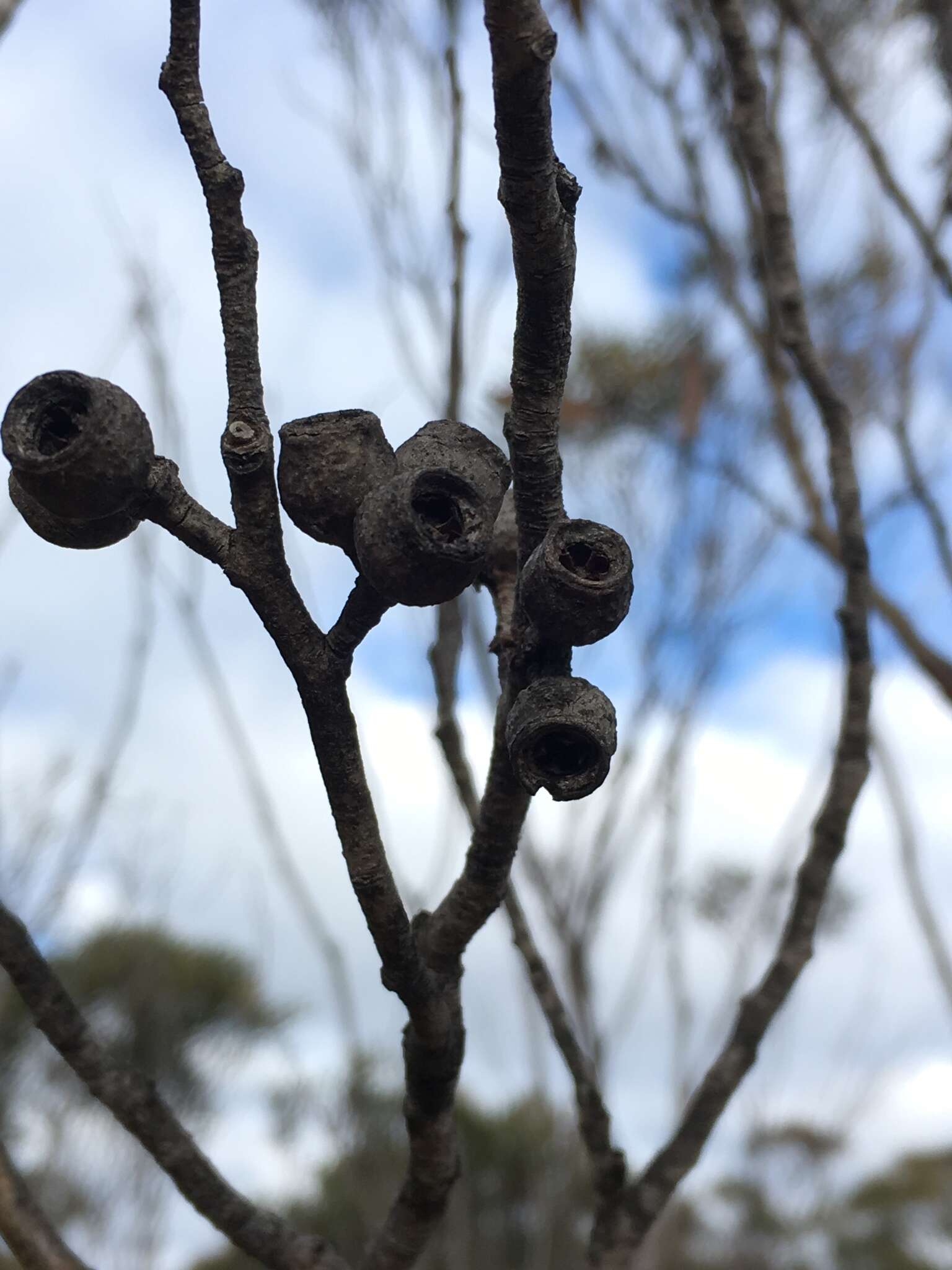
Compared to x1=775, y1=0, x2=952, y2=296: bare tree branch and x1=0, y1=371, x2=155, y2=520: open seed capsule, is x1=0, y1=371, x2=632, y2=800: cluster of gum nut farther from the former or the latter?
x1=775, y1=0, x2=952, y2=296: bare tree branch

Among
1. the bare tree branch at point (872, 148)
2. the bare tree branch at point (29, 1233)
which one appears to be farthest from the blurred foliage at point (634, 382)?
the bare tree branch at point (29, 1233)

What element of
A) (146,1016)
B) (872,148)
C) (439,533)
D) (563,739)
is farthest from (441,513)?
(146,1016)

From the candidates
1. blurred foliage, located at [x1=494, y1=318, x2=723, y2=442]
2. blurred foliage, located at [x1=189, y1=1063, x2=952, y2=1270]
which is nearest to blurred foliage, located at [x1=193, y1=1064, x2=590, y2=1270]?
blurred foliage, located at [x1=189, y1=1063, x2=952, y2=1270]

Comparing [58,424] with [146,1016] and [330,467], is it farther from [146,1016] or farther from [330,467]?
[146,1016]

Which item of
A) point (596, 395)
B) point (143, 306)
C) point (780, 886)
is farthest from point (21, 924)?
point (596, 395)

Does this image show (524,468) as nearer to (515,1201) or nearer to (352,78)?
(352,78)

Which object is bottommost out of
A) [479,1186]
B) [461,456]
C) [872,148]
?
[461,456]
